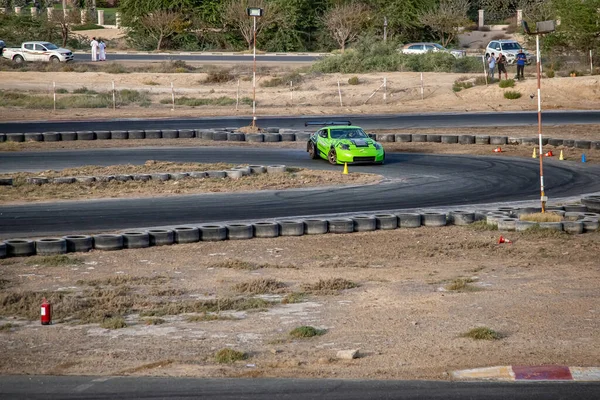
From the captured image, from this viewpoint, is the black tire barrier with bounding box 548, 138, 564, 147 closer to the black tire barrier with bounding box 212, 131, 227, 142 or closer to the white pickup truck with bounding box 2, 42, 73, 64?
the black tire barrier with bounding box 212, 131, 227, 142

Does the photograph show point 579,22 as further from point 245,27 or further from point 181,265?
point 181,265

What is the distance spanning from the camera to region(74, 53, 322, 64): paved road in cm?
7125

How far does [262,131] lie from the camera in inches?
1458

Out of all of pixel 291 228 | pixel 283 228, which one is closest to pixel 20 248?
pixel 283 228

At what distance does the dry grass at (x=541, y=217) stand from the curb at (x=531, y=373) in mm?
9480

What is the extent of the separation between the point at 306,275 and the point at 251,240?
10.4 ft

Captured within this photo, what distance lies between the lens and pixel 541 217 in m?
19.8

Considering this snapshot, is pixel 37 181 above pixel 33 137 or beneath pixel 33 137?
beneath

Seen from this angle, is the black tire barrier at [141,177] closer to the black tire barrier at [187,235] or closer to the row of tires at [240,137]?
the black tire barrier at [187,235]

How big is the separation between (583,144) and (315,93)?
22.5 metres

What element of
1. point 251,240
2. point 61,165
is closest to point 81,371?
point 251,240

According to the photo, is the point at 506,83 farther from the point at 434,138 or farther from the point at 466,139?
the point at 466,139

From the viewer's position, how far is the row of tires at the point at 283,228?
17.4m

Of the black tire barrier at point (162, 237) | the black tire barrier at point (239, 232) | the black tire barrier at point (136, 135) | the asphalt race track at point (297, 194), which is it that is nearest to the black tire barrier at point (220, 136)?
the black tire barrier at point (136, 135)
